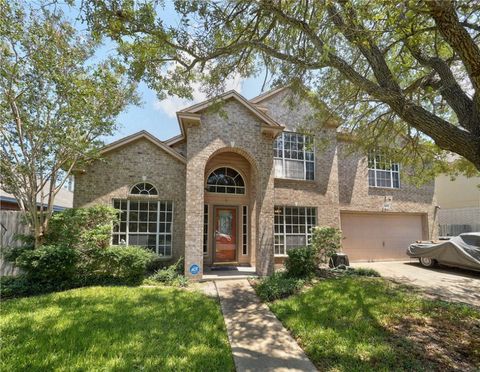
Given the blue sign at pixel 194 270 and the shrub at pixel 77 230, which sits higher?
the shrub at pixel 77 230

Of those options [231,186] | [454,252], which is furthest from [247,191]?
[454,252]

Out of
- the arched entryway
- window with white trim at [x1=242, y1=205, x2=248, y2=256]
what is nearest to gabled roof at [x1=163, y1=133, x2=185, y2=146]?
the arched entryway

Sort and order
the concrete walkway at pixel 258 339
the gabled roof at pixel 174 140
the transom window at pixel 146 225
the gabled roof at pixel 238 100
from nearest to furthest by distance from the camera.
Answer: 1. the concrete walkway at pixel 258 339
2. the gabled roof at pixel 238 100
3. the transom window at pixel 146 225
4. the gabled roof at pixel 174 140

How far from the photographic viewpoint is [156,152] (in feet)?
34.0

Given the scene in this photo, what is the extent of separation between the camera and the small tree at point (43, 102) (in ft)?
22.8

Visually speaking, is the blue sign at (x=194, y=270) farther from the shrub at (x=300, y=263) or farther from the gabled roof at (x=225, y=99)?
the gabled roof at (x=225, y=99)

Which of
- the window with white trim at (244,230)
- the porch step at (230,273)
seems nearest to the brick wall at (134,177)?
the porch step at (230,273)

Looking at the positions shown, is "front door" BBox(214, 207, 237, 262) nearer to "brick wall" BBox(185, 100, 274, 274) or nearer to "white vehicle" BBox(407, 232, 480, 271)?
"brick wall" BBox(185, 100, 274, 274)

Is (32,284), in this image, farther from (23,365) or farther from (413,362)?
(413,362)

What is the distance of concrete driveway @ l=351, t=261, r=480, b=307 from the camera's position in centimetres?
759

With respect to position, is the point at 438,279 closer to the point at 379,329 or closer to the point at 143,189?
the point at 379,329

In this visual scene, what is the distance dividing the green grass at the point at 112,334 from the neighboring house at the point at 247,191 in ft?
10.2

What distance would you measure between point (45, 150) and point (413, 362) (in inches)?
403

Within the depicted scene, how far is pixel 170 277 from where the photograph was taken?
8805mm
